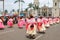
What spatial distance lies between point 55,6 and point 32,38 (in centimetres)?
17110

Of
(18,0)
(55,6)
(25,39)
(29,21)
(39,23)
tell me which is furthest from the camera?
(55,6)

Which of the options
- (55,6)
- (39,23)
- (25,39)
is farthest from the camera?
(55,6)

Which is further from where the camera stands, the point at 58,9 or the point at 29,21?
the point at 58,9

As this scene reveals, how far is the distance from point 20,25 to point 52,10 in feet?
520

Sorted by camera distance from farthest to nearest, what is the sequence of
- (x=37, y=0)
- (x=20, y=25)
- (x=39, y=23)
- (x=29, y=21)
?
(x=37, y=0), (x=20, y=25), (x=39, y=23), (x=29, y=21)

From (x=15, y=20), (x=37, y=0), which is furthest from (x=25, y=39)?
(x=37, y=0)

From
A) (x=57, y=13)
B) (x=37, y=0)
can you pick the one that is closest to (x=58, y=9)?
(x=57, y=13)

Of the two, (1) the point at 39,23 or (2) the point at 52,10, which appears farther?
(2) the point at 52,10

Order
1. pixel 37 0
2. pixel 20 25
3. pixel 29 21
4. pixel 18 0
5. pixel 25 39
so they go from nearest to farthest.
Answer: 1. pixel 25 39
2. pixel 29 21
3. pixel 20 25
4. pixel 18 0
5. pixel 37 0

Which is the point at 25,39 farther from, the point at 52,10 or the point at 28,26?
the point at 52,10

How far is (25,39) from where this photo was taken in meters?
19.6

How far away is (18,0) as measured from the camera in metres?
94.3

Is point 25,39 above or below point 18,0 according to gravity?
below

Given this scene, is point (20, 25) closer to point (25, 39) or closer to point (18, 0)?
point (25, 39)
